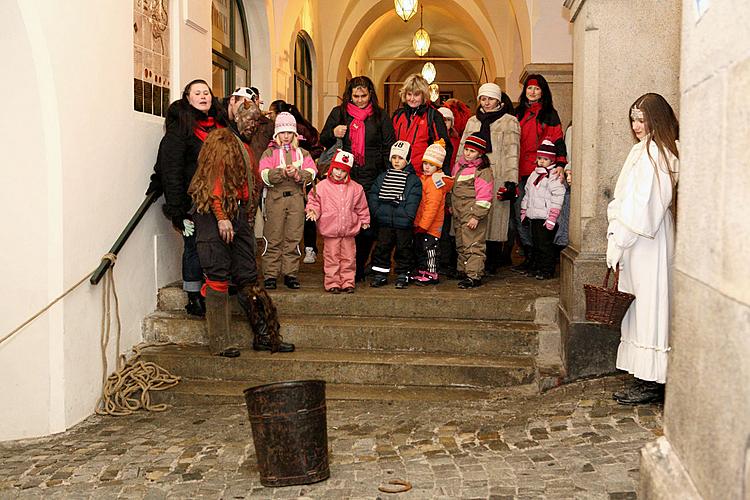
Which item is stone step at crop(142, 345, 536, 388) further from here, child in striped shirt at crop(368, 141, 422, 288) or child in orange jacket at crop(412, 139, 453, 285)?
child in orange jacket at crop(412, 139, 453, 285)

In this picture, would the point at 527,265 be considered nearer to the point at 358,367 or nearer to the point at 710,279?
the point at 358,367

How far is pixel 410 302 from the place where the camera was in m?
7.20

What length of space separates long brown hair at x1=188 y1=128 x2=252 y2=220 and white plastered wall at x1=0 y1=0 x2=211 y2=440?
2.10 feet

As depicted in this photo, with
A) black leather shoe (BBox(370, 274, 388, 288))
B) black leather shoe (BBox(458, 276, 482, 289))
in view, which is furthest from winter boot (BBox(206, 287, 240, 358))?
black leather shoe (BBox(458, 276, 482, 289))

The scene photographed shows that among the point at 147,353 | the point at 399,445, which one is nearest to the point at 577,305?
the point at 399,445

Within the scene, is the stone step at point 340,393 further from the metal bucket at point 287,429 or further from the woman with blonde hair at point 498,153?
the woman with blonde hair at point 498,153

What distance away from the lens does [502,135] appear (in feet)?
27.6

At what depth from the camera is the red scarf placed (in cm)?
713

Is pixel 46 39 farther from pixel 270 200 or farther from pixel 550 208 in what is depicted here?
pixel 550 208

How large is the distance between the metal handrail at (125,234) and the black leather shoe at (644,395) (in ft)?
11.4

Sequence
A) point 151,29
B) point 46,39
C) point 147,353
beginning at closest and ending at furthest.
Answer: point 46,39
point 147,353
point 151,29

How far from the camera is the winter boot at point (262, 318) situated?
Result: 264 inches

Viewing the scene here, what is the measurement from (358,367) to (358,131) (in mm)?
2390

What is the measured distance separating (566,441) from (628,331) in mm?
917
